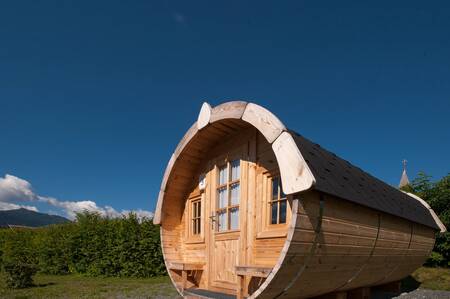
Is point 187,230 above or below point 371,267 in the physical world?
above

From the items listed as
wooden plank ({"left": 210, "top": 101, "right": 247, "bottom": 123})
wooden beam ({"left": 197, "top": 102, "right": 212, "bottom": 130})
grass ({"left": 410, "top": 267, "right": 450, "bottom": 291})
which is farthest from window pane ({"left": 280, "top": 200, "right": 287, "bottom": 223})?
A: grass ({"left": 410, "top": 267, "right": 450, "bottom": 291})

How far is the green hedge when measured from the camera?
47.4ft

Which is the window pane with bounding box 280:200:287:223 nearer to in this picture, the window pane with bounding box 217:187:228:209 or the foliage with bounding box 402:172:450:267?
the window pane with bounding box 217:187:228:209

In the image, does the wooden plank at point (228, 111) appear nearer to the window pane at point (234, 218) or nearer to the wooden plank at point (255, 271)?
the window pane at point (234, 218)

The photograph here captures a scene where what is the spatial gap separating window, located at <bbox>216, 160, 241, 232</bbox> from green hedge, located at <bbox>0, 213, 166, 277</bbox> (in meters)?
7.47

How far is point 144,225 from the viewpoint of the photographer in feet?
47.9

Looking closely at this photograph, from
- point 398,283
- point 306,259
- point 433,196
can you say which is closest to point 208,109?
point 306,259

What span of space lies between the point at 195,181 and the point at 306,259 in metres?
4.18

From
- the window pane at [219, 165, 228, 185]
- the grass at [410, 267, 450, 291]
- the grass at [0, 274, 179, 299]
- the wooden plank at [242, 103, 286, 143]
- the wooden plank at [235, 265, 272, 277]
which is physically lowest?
the grass at [0, 274, 179, 299]

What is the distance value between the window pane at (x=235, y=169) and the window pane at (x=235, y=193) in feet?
0.49

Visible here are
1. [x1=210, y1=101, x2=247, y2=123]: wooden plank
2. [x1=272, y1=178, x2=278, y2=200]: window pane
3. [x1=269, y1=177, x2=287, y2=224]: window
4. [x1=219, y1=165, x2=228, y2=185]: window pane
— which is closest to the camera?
[x1=210, y1=101, x2=247, y2=123]: wooden plank

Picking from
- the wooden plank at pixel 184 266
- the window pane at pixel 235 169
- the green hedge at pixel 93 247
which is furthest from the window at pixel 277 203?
the green hedge at pixel 93 247

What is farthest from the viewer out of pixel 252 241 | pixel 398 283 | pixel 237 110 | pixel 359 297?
pixel 398 283

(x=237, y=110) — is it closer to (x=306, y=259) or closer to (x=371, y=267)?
(x=306, y=259)
